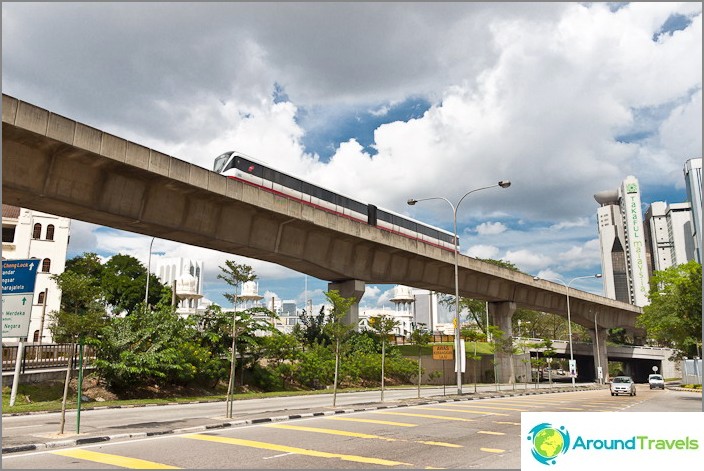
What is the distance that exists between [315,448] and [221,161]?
25357 millimetres

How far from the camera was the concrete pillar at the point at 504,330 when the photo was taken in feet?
171

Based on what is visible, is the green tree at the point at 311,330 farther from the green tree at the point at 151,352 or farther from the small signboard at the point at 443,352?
the small signboard at the point at 443,352

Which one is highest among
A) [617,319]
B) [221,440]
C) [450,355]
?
[617,319]

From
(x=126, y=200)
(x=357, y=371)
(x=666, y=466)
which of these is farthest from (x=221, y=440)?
(x=357, y=371)

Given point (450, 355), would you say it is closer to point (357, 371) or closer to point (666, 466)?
point (357, 371)

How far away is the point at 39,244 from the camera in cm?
6034

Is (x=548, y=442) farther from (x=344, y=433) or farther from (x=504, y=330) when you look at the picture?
(x=504, y=330)

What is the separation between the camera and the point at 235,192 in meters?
26.6

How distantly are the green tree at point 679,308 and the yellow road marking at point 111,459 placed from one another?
38540mm

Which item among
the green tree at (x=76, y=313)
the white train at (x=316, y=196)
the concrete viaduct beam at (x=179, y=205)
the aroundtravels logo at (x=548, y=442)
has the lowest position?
the aroundtravels logo at (x=548, y=442)

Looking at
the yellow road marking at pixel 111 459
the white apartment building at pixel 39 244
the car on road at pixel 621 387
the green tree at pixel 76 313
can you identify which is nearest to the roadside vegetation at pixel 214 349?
the green tree at pixel 76 313

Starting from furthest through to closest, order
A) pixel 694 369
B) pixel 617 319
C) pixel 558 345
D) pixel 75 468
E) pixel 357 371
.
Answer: pixel 558 345, pixel 617 319, pixel 694 369, pixel 357 371, pixel 75 468

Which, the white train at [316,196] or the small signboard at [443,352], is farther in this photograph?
the white train at [316,196]

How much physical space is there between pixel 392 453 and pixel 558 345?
84.1 meters
